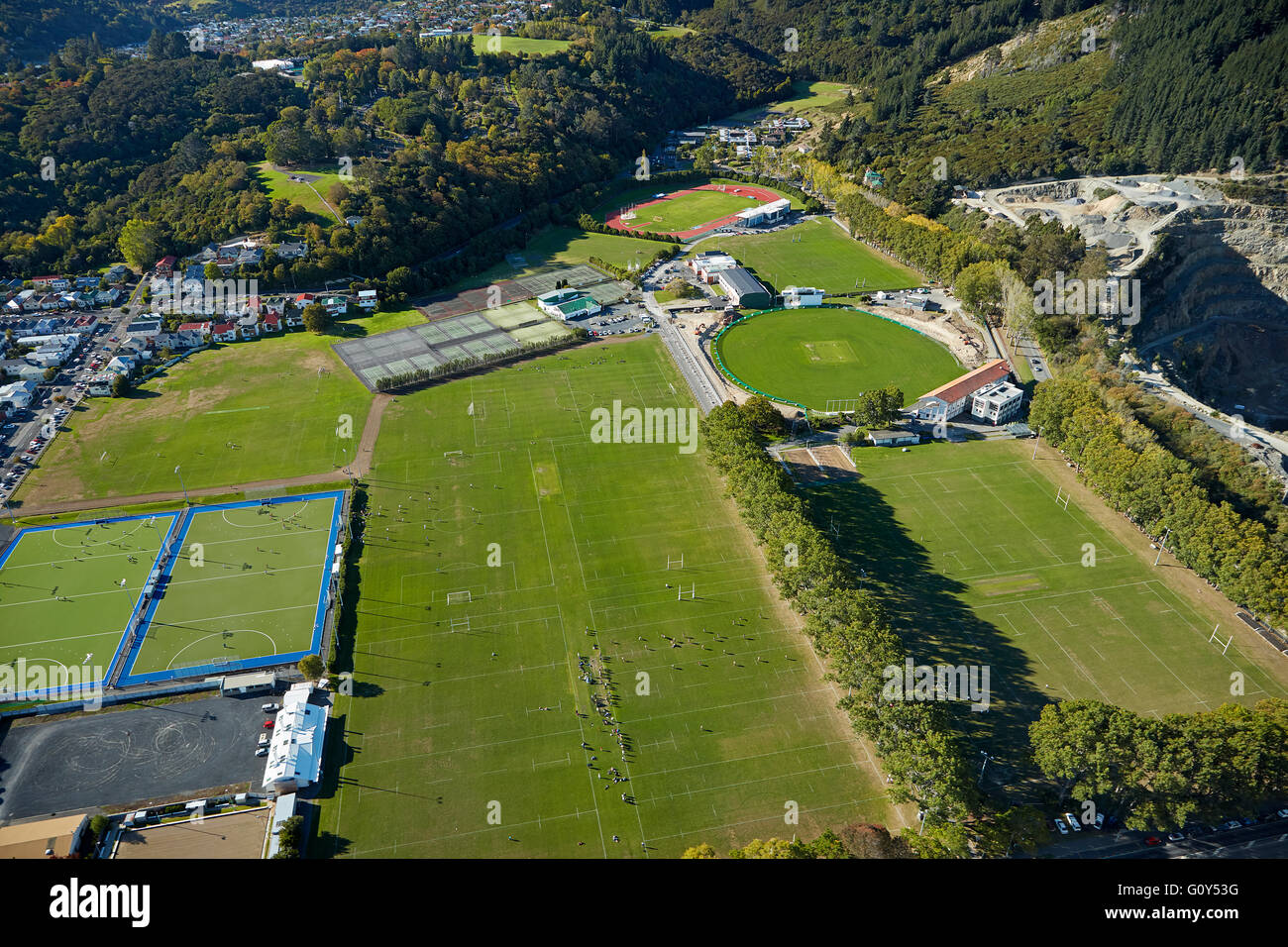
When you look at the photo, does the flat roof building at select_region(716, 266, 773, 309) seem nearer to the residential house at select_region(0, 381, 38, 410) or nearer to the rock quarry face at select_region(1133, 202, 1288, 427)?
the rock quarry face at select_region(1133, 202, 1288, 427)

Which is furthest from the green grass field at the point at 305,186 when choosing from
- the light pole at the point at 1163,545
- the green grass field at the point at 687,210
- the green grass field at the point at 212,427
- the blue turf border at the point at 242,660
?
the light pole at the point at 1163,545

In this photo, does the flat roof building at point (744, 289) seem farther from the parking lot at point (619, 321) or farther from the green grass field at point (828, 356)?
the parking lot at point (619, 321)

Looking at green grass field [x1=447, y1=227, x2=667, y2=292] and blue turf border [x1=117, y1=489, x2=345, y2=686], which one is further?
green grass field [x1=447, y1=227, x2=667, y2=292]

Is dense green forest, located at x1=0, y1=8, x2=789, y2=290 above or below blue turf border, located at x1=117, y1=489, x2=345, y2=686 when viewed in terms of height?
above

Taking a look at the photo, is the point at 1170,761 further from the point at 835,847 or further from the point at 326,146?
the point at 326,146

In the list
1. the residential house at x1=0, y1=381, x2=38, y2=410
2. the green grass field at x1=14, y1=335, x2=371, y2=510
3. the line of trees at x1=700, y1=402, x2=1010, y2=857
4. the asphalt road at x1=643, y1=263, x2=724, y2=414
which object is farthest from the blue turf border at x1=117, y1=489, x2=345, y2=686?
the asphalt road at x1=643, y1=263, x2=724, y2=414

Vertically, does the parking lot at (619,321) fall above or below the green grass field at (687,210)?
below
